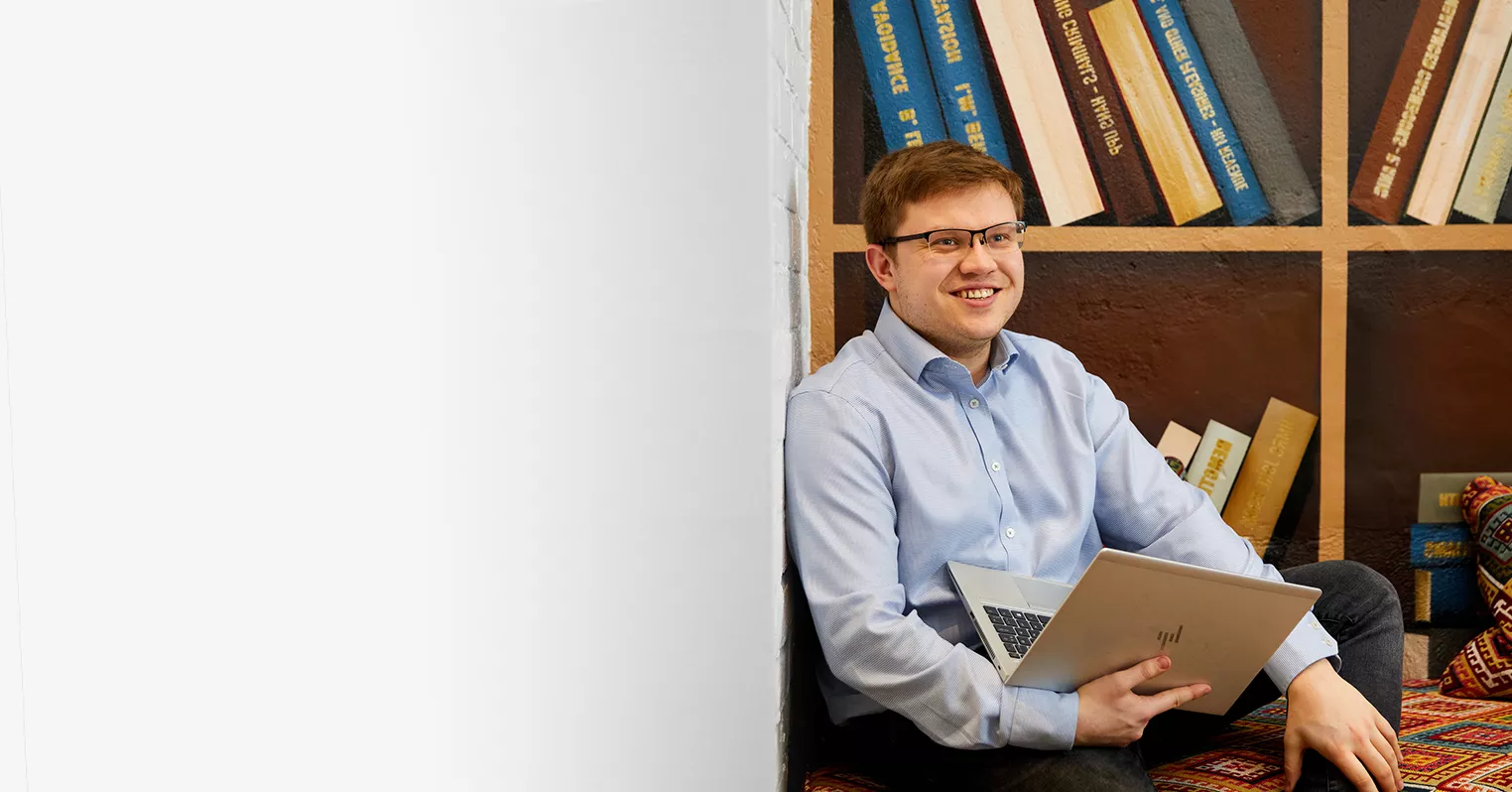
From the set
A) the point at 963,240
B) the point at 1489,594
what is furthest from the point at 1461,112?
the point at 963,240

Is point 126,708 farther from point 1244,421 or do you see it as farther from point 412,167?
point 1244,421

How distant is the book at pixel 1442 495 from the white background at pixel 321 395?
228 centimetres

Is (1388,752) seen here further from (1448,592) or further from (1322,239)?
(1322,239)

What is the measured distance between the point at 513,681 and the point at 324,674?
15 centimetres

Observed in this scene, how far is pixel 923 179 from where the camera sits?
1.96 m

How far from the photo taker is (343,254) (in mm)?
320

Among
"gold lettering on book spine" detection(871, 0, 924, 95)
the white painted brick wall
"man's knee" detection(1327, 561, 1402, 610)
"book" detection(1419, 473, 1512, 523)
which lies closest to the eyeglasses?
the white painted brick wall

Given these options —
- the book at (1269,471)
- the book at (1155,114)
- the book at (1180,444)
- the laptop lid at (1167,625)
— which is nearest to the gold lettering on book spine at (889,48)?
the book at (1155,114)

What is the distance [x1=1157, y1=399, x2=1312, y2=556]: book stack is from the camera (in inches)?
95.1

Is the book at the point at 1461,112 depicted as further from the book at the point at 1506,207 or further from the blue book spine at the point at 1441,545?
the blue book spine at the point at 1441,545

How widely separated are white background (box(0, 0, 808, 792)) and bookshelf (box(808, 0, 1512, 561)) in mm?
1766

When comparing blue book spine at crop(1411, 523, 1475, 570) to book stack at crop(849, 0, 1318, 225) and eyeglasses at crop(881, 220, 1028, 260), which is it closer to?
book stack at crop(849, 0, 1318, 225)

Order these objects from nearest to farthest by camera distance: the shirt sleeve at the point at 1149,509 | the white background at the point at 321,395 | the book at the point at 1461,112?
the white background at the point at 321,395 < the shirt sleeve at the point at 1149,509 < the book at the point at 1461,112

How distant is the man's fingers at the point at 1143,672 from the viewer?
1.58 meters
